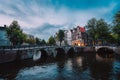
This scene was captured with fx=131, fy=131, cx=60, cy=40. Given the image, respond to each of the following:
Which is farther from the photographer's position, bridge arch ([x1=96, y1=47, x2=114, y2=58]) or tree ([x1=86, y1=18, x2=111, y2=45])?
tree ([x1=86, y1=18, x2=111, y2=45])

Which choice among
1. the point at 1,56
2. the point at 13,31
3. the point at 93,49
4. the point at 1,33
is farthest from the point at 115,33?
the point at 1,33

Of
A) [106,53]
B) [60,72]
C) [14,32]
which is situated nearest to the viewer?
[60,72]

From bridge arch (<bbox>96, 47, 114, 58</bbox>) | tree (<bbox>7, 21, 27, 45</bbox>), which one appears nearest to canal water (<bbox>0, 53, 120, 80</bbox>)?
tree (<bbox>7, 21, 27, 45</bbox>)

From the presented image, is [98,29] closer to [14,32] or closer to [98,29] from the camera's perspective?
[98,29]

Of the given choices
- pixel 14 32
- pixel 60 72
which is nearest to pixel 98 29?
pixel 14 32

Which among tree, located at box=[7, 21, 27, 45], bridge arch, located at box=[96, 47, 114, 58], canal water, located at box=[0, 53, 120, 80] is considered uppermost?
tree, located at box=[7, 21, 27, 45]

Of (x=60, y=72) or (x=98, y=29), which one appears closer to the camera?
(x=60, y=72)

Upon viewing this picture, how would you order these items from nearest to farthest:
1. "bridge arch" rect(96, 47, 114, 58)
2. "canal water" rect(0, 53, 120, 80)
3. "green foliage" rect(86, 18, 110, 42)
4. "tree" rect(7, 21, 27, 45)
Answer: "canal water" rect(0, 53, 120, 80) → "tree" rect(7, 21, 27, 45) → "bridge arch" rect(96, 47, 114, 58) → "green foliage" rect(86, 18, 110, 42)

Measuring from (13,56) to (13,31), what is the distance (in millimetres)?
16466

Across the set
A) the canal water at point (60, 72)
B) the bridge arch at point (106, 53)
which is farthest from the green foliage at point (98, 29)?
the canal water at point (60, 72)

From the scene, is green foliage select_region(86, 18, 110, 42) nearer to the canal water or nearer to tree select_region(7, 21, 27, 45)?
tree select_region(7, 21, 27, 45)

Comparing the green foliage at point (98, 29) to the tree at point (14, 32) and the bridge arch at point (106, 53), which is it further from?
the tree at point (14, 32)

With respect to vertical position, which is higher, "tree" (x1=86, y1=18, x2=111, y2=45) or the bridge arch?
"tree" (x1=86, y1=18, x2=111, y2=45)

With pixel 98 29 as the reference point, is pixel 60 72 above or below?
below
